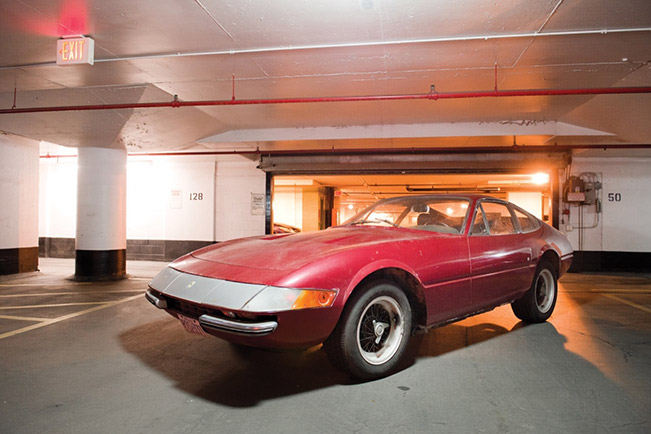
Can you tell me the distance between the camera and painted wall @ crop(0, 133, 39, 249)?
756cm

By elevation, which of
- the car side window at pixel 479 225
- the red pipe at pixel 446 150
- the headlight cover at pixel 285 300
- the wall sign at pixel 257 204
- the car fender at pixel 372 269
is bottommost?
the headlight cover at pixel 285 300

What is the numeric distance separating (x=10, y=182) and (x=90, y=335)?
661cm

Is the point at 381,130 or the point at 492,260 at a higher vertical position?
the point at 381,130

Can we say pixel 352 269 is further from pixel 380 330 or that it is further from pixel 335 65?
pixel 335 65

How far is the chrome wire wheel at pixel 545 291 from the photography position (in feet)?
12.8

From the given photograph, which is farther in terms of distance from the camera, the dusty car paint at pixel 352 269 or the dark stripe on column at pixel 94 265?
the dark stripe on column at pixel 94 265

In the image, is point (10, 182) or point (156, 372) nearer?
point (156, 372)

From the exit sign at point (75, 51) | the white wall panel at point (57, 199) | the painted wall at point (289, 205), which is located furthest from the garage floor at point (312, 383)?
the painted wall at point (289, 205)

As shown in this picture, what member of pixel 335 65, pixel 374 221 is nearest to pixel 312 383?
pixel 374 221

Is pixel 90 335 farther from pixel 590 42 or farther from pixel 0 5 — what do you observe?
pixel 590 42

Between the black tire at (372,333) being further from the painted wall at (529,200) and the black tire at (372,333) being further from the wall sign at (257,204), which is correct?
the painted wall at (529,200)

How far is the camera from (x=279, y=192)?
59.3 feet

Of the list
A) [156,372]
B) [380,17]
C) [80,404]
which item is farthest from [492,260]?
[80,404]

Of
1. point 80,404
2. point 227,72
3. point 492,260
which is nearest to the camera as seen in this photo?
point 80,404
